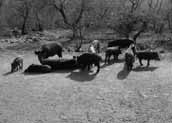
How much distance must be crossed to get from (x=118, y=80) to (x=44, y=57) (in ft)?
15.7

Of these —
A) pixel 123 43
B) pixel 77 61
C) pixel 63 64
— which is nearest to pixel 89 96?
pixel 77 61

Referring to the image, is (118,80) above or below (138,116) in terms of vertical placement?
below

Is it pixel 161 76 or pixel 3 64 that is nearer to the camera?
pixel 161 76

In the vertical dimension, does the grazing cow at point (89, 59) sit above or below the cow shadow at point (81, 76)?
above

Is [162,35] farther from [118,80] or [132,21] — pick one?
[118,80]

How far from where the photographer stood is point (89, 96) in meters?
8.15

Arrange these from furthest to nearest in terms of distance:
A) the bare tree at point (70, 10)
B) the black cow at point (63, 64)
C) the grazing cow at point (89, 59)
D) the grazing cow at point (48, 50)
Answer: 1. the bare tree at point (70, 10)
2. the grazing cow at point (48, 50)
3. the black cow at point (63, 64)
4. the grazing cow at point (89, 59)

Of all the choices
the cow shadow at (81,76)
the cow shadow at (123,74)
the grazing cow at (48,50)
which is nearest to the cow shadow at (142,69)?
the cow shadow at (123,74)

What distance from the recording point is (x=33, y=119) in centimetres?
658

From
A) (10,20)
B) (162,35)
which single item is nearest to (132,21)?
(162,35)

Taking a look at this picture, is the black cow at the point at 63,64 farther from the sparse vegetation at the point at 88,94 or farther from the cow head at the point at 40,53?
the cow head at the point at 40,53

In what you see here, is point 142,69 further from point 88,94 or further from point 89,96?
point 89,96

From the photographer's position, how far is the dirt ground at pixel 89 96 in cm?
668

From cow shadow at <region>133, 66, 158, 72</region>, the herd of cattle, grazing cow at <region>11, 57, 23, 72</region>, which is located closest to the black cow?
the herd of cattle
